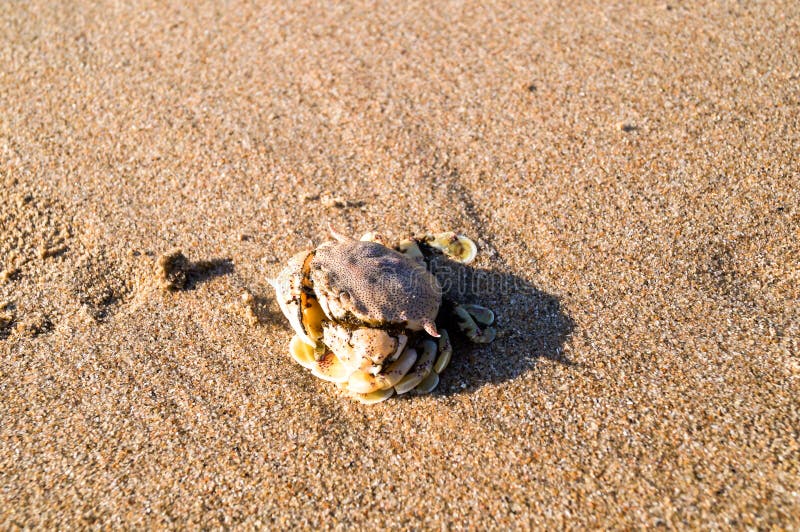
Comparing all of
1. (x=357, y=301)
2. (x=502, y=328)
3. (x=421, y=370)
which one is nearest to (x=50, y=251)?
(x=357, y=301)

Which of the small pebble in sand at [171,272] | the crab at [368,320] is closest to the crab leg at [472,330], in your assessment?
the crab at [368,320]

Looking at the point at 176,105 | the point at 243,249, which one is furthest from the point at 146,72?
the point at 243,249

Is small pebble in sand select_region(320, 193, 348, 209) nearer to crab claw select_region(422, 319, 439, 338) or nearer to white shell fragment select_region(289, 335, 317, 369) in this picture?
white shell fragment select_region(289, 335, 317, 369)

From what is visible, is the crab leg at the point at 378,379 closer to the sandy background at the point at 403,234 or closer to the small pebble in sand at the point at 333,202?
the sandy background at the point at 403,234

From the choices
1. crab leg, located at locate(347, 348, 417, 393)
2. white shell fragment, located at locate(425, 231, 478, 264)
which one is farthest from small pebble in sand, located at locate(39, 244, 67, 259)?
white shell fragment, located at locate(425, 231, 478, 264)

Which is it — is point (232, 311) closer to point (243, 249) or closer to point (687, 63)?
point (243, 249)
